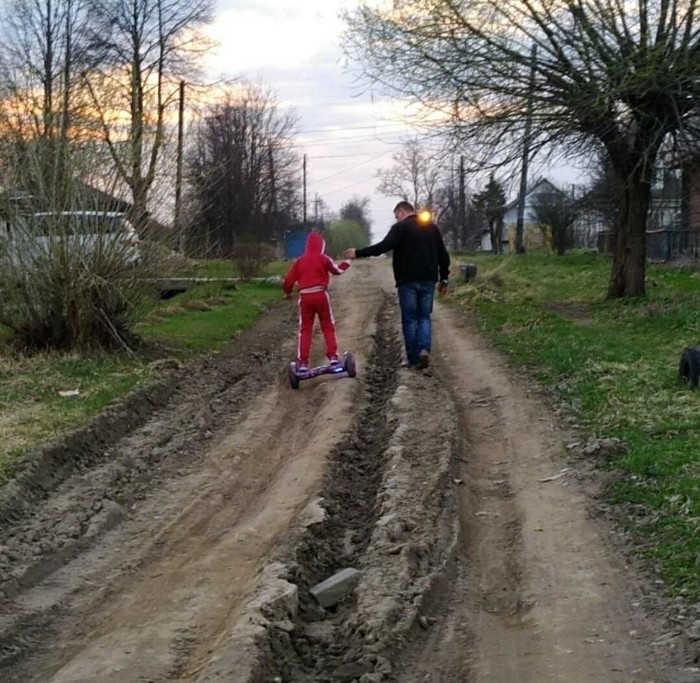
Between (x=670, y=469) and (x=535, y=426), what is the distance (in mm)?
2158

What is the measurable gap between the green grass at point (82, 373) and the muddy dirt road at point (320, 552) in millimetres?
367

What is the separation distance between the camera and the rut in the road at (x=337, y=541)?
4668mm

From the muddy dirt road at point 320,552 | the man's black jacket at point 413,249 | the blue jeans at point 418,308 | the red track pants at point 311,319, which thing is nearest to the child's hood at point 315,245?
the red track pants at point 311,319

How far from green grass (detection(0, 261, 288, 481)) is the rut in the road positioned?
259 centimetres

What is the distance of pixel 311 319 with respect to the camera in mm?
11594

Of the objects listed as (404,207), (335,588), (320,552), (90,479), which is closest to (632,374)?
(404,207)

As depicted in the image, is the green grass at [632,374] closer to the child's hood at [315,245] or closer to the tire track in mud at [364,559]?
the tire track in mud at [364,559]

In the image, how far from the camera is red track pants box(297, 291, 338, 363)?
449 inches

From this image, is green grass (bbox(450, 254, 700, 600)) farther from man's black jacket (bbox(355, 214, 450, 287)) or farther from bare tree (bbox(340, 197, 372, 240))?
bare tree (bbox(340, 197, 372, 240))

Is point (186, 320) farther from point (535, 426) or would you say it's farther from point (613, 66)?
point (535, 426)

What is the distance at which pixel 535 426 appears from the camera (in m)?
8.88

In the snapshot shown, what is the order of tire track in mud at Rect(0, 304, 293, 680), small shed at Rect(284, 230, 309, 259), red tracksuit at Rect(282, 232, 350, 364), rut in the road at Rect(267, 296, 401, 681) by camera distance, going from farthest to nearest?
small shed at Rect(284, 230, 309, 259)
red tracksuit at Rect(282, 232, 350, 364)
tire track in mud at Rect(0, 304, 293, 680)
rut in the road at Rect(267, 296, 401, 681)

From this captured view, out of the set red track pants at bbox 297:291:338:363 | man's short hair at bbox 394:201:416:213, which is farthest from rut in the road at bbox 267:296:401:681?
man's short hair at bbox 394:201:416:213

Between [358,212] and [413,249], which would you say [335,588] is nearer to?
[413,249]
